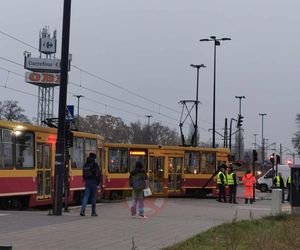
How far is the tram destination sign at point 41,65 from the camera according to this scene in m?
92.5

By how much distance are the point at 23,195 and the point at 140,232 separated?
27.1ft

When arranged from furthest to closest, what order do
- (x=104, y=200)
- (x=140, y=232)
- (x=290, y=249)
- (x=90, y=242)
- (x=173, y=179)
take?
1. (x=173, y=179)
2. (x=104, y=200)
3. (x=140, y=232)
4. (x=90, y=242)
5. (x=290, y=249)

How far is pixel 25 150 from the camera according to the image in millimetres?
20391

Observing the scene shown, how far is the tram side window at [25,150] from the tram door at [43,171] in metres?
0.46

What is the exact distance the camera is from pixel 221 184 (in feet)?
98.2

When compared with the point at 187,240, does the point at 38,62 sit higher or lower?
higher

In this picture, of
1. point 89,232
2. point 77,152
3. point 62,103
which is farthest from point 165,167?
point 89,232

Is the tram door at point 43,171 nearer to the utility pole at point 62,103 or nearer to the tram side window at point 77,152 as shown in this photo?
the tram side window at point 77,152

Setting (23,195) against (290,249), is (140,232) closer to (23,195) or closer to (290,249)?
(290,249)

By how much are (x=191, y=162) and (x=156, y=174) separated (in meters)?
2.94

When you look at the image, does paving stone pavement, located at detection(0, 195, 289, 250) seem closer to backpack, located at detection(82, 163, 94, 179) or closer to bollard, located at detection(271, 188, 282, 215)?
backpack, located at detection(82, 163, 94, 179)

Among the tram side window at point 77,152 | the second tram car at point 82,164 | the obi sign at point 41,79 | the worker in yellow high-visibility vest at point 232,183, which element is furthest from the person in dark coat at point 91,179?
the obi sign at point 41,79

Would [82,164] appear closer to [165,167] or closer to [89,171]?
[89,171]

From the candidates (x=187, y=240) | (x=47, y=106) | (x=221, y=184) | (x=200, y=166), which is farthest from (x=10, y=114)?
(x=187, y=240)
